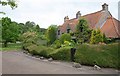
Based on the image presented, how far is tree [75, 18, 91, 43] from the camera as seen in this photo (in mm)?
33719

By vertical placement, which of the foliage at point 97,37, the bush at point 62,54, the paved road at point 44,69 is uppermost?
the foliage at point 97,37

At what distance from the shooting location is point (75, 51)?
813 inches

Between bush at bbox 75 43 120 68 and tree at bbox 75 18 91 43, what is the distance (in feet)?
48.6

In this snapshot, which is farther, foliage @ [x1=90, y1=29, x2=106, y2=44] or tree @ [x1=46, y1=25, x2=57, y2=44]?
tree @ [x1=46, y1=25, x2=57, y2=44]

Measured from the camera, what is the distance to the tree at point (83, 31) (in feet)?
111

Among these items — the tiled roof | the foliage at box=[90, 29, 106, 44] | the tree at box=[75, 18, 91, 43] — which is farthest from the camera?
the tree at box=[75, 18, 91, 43]

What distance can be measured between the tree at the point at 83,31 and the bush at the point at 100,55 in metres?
14.8

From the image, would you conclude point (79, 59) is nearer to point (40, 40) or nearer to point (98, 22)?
point (98, 22)

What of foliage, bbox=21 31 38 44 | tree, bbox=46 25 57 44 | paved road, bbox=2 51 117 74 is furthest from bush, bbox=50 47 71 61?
tree, bbox=46 25 57 44

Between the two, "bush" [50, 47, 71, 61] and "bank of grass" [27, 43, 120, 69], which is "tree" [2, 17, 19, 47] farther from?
"bank of grass" [27, 43, 120, 69]

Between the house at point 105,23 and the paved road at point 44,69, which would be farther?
the house at point 105,23

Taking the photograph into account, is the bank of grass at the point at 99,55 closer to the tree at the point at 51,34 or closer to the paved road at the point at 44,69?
the paved road at the point at 44,69

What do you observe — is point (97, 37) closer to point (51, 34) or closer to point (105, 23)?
point (105, 23)

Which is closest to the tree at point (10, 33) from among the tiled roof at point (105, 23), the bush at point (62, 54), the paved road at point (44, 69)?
the tiled roof at point (105, 23)
